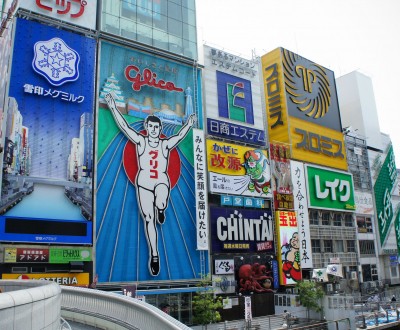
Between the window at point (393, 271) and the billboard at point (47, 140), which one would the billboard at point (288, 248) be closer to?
the billboard at point (47, 140)

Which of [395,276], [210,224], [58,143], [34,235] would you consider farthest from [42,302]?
[395,276]

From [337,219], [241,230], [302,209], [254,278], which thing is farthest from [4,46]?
[337,219]

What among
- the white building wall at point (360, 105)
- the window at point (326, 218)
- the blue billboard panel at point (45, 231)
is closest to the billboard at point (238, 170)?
the window at point (326, 218)

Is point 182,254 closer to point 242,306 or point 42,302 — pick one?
point 242,306

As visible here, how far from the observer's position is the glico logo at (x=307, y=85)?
5244 centimetres

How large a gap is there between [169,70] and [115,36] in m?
5.58

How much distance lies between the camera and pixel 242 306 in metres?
37.3

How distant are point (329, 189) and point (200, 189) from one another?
22.2 metres

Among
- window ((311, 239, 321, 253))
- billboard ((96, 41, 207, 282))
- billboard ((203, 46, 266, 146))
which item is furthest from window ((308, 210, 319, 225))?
billboard ((96, 41, 207, 282))

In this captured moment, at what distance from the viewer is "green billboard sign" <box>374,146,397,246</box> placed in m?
62.9

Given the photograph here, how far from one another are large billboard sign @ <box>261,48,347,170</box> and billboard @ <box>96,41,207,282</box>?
15.7 meters

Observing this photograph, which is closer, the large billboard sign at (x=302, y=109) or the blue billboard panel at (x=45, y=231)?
the blue billboard panel at (x=45, y=231)

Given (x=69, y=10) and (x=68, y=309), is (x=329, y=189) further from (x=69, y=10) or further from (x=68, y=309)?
(x=68, y=309)

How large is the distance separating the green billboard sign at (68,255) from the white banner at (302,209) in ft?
77.5
